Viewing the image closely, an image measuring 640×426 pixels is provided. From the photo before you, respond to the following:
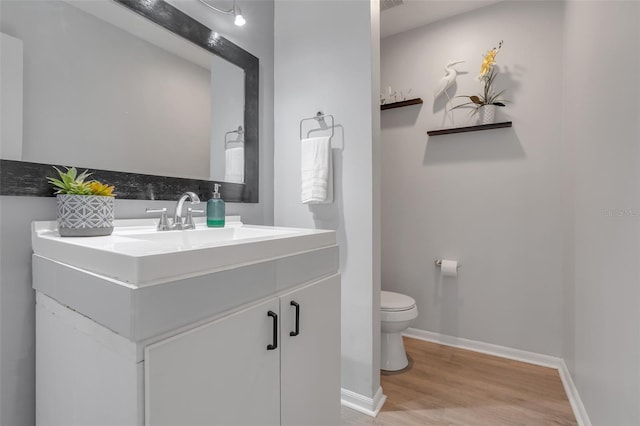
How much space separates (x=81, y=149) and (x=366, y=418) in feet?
5.62

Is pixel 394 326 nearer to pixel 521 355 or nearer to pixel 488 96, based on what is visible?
pixel 521 355

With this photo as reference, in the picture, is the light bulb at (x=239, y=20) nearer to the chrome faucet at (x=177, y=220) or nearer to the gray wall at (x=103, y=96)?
the gray wall at (x=103, y=96)

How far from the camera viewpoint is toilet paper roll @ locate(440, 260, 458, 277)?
2287 millimetres

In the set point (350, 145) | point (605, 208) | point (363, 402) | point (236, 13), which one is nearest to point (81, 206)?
point (350, 145)

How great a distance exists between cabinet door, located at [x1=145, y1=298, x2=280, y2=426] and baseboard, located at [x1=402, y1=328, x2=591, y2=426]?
5.00 ft

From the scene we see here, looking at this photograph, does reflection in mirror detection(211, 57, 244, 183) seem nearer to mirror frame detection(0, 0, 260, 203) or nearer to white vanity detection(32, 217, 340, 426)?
mirror frame detection(0, 0, 260, 203)

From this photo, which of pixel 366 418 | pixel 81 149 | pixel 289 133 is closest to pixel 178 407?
pixel 81 149

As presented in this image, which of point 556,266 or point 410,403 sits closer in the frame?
point 410,403

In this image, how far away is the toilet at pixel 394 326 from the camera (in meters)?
1.94

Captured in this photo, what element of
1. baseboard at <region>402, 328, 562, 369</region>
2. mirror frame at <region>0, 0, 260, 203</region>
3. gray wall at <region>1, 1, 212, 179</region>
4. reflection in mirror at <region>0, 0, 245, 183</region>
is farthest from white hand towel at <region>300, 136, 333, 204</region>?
baseboard at <region>402, 328, 562, 369</region>

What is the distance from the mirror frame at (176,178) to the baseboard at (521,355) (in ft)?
5.75

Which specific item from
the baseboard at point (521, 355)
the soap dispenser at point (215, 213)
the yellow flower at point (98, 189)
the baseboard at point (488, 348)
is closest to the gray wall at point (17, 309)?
the yellow flower at point (98, 189)

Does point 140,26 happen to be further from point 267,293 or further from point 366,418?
point 366,418

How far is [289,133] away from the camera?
6.30ft
